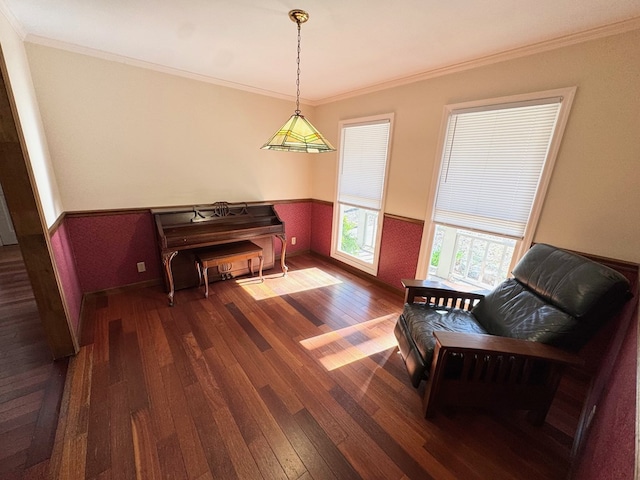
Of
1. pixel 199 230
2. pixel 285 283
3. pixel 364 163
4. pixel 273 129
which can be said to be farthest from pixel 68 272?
pixel 364 163

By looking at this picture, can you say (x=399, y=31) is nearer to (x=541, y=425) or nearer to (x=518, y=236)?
(x=518, y=236)

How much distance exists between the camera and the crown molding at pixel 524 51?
158 cm

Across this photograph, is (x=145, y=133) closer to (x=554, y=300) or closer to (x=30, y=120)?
(x=30, y=120)

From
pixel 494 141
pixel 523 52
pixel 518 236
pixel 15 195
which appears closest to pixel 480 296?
pixel 518 236

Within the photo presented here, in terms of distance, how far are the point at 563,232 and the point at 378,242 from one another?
5.78ft

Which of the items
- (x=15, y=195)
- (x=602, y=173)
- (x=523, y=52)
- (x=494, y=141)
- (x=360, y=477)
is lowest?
(x=360, y=477)

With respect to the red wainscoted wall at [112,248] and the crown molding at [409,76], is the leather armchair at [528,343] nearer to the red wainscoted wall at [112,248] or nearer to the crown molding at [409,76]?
the crown molding at [409,76]

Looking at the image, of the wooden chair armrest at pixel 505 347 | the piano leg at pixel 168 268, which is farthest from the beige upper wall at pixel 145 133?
the wooden chair armrest at pixel 505 347

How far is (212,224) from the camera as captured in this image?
3.15 m

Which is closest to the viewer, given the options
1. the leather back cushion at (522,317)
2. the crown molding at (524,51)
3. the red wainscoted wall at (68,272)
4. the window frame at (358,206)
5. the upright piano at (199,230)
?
the leather back cushion at (522,317)

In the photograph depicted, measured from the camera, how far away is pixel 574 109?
181cm

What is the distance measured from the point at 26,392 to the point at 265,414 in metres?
1.56

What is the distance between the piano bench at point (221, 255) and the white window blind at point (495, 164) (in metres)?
2.28

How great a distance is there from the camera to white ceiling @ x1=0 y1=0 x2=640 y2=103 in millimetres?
1518
